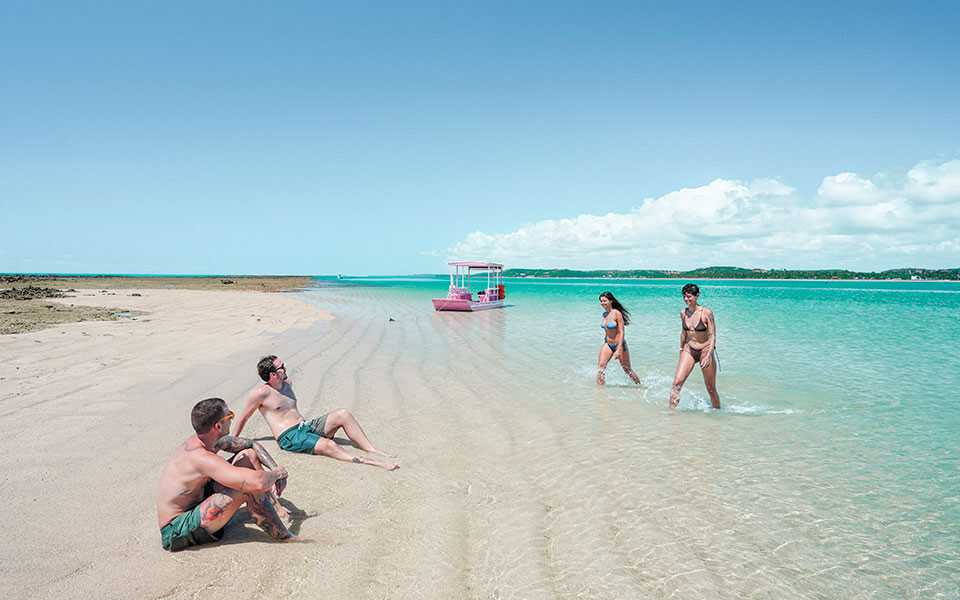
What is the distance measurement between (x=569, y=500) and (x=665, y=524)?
0.93 metres

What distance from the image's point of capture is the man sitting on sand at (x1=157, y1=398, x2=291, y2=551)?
12.6 ft

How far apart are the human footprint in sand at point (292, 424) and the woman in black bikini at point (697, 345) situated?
5104mm

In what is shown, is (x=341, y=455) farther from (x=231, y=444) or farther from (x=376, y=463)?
(x=231, y=444)

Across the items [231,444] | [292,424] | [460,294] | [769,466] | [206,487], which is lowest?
[769,466]

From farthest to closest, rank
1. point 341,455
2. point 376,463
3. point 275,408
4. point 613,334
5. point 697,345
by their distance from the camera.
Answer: point 613,334, point 697,345, point 275,408, point 341,455, point 376,463

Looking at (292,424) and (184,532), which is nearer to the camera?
(184,532)

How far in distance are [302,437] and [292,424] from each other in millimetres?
351

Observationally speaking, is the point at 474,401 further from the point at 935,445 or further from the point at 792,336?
the point at 792,336

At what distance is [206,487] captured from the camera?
411 centimetres

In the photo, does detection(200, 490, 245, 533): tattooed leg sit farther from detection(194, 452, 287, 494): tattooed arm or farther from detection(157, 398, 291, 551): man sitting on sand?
detection(194, 452, 287, 494): tattooed arm

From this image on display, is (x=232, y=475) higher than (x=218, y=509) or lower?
higher

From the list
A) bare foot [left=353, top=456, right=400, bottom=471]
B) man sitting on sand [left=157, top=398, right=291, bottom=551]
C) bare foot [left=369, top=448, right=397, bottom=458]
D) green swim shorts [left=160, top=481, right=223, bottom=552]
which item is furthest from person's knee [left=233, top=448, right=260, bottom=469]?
bare foot [left=369, top=448, right=397, bottom=458]

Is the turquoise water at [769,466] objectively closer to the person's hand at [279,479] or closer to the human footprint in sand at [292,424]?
the person's hand at [279,479]

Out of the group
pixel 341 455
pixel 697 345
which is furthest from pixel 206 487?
pixel 697 345
